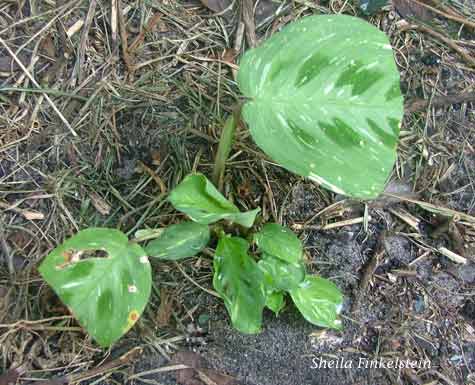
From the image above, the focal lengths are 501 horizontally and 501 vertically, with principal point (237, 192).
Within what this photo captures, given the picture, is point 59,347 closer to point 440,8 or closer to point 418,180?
point 418,180

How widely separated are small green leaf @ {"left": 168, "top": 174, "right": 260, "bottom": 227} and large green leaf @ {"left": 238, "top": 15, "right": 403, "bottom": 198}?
0.13 metres

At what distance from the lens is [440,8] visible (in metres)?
1.44

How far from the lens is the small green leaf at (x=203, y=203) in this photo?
3.16 ft

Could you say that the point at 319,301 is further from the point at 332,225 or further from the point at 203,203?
the point at 203,203

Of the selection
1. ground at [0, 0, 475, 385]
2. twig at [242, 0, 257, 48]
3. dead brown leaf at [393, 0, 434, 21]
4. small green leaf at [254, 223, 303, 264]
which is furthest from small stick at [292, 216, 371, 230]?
dead brown leaf at [393, 0, 434, 21]

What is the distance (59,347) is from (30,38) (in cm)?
77

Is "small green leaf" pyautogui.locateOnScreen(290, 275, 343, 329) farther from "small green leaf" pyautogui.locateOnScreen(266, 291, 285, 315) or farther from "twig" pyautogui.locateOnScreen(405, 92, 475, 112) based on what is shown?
"twig" pyautogui.locateOnScreen(405, 92, 475, 112)

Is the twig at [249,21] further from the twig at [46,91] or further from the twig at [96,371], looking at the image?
the twig at [96,371]

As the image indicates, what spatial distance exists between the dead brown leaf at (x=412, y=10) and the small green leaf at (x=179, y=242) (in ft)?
2.83

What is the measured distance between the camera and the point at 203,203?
99cm

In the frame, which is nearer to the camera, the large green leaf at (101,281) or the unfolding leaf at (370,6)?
the large green leaf at (101,281)

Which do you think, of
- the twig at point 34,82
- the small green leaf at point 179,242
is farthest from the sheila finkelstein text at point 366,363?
the twig at point 34,82

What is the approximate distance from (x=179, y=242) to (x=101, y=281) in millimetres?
173

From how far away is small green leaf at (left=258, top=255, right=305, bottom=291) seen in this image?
105cm
